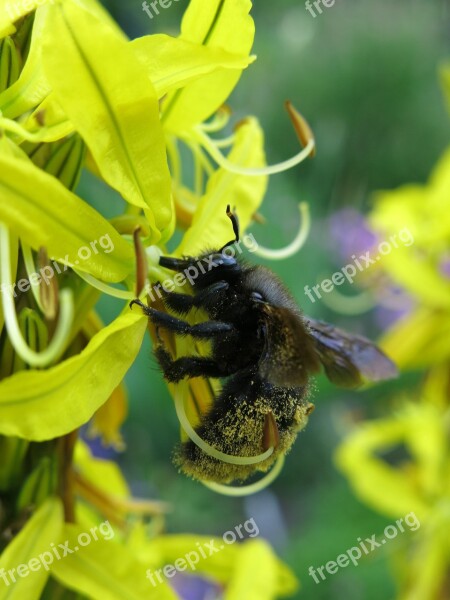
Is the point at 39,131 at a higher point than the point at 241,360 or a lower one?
higher

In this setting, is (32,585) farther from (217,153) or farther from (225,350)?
(217,153)

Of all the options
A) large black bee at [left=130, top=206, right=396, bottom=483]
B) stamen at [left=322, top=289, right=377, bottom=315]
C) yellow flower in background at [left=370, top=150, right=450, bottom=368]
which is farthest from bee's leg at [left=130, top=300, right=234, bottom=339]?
stamen at [left=322, top=289, right=377, bottom=315]

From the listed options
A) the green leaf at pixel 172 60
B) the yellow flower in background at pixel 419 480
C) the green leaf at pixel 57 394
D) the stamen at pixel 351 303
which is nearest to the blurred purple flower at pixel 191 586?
the yellow flower in background at pixel 419 480

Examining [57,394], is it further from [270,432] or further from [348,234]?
[348,234]

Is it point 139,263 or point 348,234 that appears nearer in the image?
point 139,263

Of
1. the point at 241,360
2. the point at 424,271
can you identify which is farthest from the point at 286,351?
the point at 424,271

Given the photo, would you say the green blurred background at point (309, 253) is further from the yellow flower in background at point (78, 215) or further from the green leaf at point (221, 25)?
the green leaf at point (221, 25)

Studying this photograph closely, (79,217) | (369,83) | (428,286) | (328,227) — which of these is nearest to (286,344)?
(79,217)
